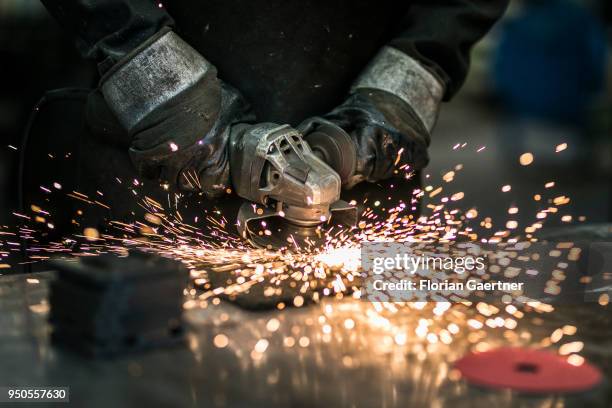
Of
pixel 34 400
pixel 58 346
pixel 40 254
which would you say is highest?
pixel 40 254

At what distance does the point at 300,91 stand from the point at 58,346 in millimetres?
996

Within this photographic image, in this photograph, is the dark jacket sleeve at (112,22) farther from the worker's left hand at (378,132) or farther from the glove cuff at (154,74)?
the worker's left hand at (378,132)

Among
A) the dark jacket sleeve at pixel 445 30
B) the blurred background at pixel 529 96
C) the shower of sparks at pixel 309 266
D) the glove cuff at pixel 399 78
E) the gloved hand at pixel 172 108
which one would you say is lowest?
the shower of sparks at pixel 309 266

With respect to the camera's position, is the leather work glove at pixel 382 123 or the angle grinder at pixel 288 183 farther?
the leather work glove at pixel 382 123

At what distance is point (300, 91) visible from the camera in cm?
236

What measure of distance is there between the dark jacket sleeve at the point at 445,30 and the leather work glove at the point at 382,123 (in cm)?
3

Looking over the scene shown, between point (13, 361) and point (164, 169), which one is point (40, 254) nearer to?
point (164, 169)

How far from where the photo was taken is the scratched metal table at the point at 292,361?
140cm

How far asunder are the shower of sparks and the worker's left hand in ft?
0.31

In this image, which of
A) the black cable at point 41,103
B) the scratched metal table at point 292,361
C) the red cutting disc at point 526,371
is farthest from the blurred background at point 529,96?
the red cutting disc at point 526,371

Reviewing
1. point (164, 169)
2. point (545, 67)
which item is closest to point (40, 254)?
point (164, 169)

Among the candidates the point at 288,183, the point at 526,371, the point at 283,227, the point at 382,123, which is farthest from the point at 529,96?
the point at 526,371

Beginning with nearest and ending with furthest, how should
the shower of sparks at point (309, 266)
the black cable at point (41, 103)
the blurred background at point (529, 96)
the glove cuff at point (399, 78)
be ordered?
1. the shower of sparks at point (309, 266)
2. the glove cuff at point (399, 78)
3. the black cable at point (41, 103)
4. the blurred background at point (529, 96)

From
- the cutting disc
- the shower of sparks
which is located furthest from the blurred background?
the cutting disc
